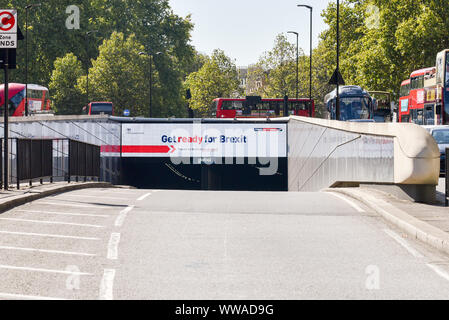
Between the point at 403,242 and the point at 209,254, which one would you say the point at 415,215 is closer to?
the point at 403,242

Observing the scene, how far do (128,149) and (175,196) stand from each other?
39.2 m

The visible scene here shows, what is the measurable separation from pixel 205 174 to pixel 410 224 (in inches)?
1989

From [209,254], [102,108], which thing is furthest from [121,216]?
[102,108]

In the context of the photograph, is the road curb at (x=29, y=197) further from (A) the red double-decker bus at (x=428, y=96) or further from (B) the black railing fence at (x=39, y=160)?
(A) the red double-decker bus at (x=428, y=96)

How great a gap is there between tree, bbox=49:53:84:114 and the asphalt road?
209ft

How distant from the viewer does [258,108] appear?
61125mm

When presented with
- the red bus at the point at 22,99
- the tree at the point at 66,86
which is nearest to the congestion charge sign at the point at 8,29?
the red bus at the point at 22,99

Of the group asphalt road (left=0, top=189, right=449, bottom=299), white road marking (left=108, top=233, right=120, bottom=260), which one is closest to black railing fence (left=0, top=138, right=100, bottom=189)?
asphalt road (left=0, top=189, right=449, bottom=299)

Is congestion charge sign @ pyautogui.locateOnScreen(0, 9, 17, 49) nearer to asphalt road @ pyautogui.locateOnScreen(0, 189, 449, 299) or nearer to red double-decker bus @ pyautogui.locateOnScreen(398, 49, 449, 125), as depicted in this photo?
asphalt road @ pyautogui.locateOnScreen(0, 189, 449, 299)

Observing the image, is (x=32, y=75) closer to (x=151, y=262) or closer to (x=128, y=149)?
(x=128, y=149)

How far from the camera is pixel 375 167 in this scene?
56.7 feet

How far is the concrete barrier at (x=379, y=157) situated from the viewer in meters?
14.5

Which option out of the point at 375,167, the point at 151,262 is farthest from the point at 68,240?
the point at 375,167

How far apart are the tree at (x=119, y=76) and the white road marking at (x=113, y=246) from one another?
66230 mm
